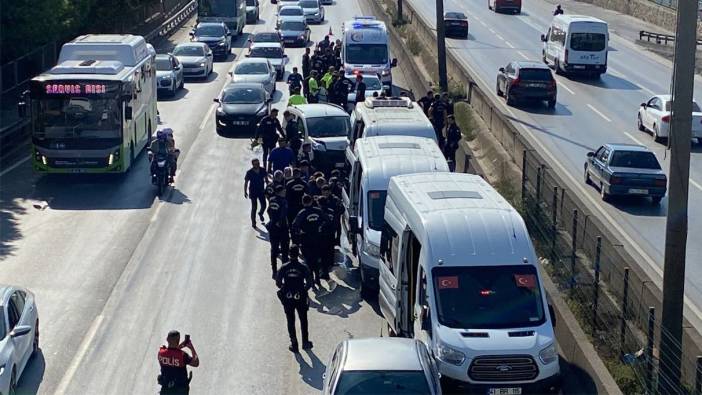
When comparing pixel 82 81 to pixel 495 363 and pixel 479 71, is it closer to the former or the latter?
pixel 495 363

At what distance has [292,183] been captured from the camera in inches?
873

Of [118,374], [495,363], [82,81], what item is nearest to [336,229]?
[118,374]

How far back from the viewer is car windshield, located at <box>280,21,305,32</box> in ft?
202

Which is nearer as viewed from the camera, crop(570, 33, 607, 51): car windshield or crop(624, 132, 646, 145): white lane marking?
crop(624, 132, 646, 145): white lane marking

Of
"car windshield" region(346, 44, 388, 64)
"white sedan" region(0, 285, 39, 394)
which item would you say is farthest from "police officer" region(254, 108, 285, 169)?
"car windshield" region(346, 44, 388, 64)

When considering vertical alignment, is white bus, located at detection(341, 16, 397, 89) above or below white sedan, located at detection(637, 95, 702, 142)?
above

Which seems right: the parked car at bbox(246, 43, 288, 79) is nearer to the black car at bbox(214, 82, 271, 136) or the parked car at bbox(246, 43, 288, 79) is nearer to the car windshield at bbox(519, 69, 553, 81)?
the car windshield at bbox(519, 69, 553, 81)

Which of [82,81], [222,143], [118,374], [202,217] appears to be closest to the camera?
[118,374]

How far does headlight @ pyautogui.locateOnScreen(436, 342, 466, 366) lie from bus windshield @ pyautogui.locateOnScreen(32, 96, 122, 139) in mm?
15885

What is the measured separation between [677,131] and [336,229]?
8666 millimetres

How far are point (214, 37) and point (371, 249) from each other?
121 feet

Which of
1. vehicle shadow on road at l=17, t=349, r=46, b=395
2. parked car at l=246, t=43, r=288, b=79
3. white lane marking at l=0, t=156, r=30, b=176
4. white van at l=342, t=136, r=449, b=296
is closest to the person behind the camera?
vehicle shadow on road at l=17, t=349, r=46, b=395

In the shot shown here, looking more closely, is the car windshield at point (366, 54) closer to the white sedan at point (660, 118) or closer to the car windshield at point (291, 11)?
the white sedan at point (660, 118)

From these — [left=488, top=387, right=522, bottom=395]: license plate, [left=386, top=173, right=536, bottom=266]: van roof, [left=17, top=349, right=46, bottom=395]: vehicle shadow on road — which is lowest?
[left=17, top=349, right=46, bottom=395]: vehicle shadow on road
